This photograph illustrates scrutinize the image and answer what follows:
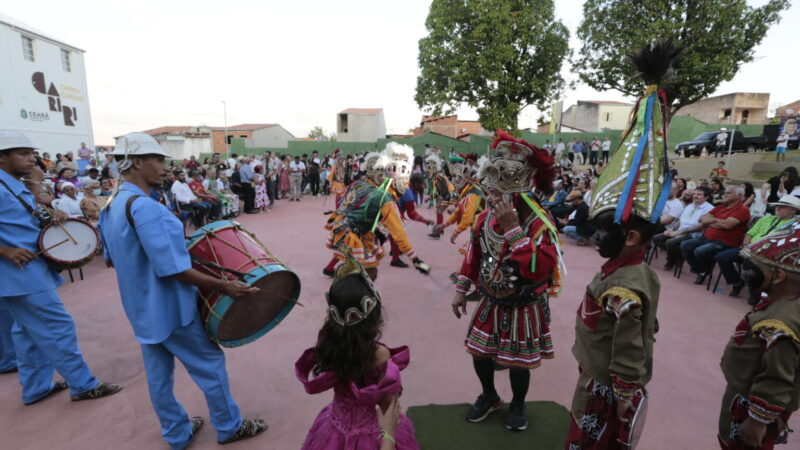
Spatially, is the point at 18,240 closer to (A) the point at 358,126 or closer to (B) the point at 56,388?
(B) the point at 56,388

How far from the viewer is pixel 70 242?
356cm

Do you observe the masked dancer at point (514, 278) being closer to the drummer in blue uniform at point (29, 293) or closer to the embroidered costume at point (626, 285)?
the embroidered costume at point (626, 285)

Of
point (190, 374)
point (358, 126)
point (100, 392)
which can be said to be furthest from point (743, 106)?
point (100, 392)

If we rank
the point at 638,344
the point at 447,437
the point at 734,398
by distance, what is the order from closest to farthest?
the point at 638,344 → the point at 734,398 → the point at 447,437

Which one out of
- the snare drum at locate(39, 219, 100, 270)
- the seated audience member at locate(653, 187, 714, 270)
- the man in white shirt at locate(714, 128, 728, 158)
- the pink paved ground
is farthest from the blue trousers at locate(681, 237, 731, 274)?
the man in white shirt at locate(714, 128, 728, 158)

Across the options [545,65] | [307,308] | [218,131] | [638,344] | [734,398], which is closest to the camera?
[638,344]

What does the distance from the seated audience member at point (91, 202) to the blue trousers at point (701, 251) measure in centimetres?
1047

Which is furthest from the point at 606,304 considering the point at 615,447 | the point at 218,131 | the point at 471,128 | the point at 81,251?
the point at 218,131

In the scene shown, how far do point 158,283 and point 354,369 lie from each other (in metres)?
1.44

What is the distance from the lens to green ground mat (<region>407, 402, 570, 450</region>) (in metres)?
2.90

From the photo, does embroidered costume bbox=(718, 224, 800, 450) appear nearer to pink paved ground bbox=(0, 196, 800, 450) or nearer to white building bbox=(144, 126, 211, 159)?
pink paved ground bbox=(0, 196, 800, 450)

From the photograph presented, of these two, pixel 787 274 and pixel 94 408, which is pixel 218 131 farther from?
pixel 787 274

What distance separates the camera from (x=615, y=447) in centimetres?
216

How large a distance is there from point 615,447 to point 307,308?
4084 mm
